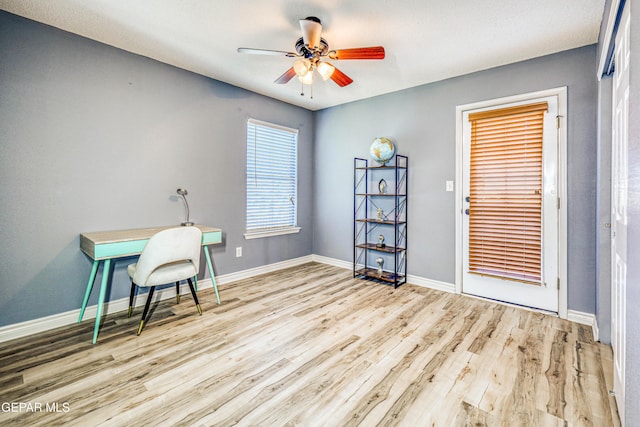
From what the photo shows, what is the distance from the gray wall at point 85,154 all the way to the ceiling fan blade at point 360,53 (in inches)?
74.2

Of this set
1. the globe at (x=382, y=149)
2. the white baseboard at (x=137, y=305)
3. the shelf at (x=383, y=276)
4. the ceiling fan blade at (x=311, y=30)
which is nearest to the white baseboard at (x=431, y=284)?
the white baseboard at (x=137, y=305)

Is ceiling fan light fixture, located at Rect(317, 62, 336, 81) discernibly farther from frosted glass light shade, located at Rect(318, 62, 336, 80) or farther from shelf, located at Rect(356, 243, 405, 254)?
shelf, located at Rect(356, 243, 405, 254)

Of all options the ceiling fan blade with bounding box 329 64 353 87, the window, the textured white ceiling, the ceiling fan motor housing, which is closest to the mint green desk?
the window

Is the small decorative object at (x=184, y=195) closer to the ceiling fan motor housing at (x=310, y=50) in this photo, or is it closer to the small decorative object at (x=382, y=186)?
the ceiling fan motor housing at (x=310, y=50)

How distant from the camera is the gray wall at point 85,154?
2.26 m

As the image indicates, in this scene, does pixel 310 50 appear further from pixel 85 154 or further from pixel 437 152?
pixel 85 154

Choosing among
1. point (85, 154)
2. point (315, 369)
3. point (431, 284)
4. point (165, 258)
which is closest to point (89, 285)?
point (165, 258)

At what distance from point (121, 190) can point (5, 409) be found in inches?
70.1

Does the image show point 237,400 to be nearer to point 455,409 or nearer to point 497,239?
point 455,409

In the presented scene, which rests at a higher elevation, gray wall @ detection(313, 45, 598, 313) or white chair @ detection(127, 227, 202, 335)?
gray wall @ detection(313, 45, 598, 313)

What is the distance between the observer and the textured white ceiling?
2086 millimetres

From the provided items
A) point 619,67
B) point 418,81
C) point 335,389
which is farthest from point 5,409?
point 418,81

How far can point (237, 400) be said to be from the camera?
1599 millimetres

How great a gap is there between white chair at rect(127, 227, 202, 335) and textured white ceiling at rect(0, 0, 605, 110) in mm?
Result: 1666
